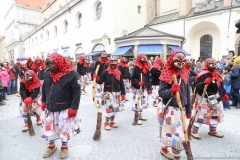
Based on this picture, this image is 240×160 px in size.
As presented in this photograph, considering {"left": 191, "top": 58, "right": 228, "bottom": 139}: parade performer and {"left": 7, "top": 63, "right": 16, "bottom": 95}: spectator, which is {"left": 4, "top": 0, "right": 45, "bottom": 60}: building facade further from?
{"left": 191, "top": 58, "right": 228, "bottom": 139}: parade performer

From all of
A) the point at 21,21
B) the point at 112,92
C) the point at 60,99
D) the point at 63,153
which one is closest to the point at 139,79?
the point at 112,92

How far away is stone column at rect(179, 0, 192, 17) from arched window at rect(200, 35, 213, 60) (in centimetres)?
299

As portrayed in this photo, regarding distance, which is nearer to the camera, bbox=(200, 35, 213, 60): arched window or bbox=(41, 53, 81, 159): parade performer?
bbox=(41, 53, 81, 159): parade performer

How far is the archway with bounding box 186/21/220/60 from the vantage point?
629 inches

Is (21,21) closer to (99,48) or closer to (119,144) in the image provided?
(99,48)

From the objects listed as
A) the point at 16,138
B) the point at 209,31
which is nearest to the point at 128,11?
the point at 209,31

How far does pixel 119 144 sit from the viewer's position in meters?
3.81

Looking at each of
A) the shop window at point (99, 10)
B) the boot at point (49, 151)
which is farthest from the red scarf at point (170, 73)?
the shop window at point (99, 10)

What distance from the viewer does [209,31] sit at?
653 inches

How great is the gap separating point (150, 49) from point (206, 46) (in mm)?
5729

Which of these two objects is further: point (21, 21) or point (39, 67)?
point (21, 21)

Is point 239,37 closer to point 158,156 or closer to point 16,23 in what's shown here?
point 158,156

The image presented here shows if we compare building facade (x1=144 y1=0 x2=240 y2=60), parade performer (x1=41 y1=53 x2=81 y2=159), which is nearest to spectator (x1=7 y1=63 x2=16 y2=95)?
parade performer (x1=41 y1=53 x2=81 y2=159)

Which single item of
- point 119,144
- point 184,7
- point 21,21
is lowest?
point 119,144
